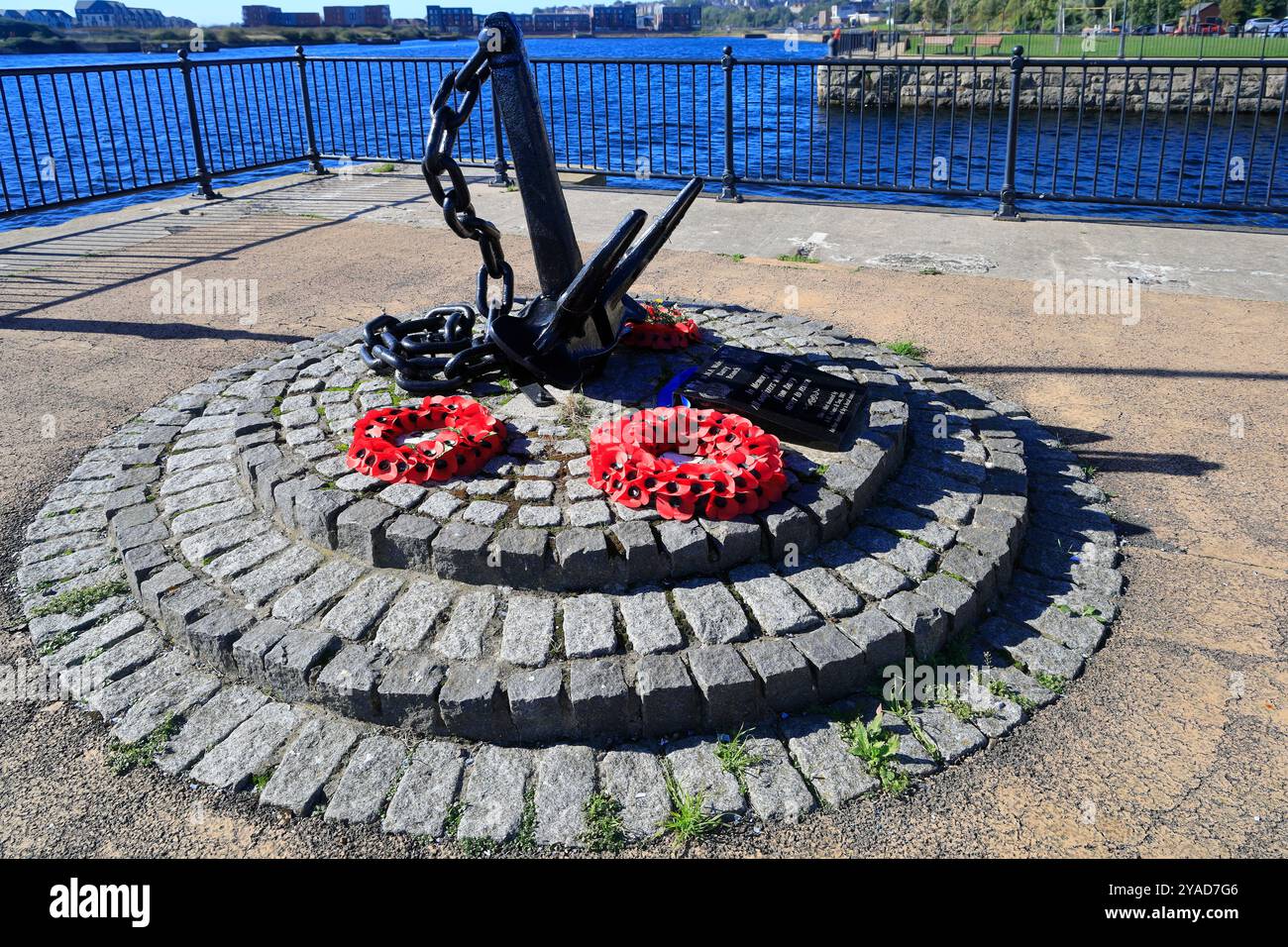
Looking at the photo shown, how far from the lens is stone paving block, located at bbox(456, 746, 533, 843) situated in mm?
2912

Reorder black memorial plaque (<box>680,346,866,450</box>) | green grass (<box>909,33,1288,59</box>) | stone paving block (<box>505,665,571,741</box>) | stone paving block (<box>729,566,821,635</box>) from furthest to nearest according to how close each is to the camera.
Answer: green grass (<box>909,33,1288,59</box>) → black memorial plaque (<box>680,346,866,450</box>) → stone paving block (<box>729,566,821,635</box>) → stone paving block (<box>505,665,571,741</box>)

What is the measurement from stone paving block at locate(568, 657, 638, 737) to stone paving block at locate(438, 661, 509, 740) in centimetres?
25

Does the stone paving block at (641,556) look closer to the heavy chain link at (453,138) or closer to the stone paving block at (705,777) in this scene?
the stone paving block at (705,777)

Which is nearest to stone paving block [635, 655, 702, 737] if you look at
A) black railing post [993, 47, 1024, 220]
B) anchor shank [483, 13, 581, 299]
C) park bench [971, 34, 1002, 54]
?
anchor shank [483, 13, 581, 299]

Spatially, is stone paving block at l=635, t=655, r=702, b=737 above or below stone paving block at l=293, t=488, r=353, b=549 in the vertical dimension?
below

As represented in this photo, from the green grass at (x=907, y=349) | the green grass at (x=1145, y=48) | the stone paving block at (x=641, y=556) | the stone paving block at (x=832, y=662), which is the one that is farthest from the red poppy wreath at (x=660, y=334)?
the green grass at (x=1145, y=48)

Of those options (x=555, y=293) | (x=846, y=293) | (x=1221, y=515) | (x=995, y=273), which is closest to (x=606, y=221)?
(x=846, y=293)

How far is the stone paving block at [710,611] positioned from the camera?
3459mm

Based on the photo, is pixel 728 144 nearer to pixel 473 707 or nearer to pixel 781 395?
pixel 781 395

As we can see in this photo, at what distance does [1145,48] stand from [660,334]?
151 ft

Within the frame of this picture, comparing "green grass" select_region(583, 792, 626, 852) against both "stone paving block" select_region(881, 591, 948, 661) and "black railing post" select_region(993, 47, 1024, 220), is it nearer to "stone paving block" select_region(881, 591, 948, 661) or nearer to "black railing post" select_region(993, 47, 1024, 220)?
"stone paving block" select_region(881, 591, 948, 661)

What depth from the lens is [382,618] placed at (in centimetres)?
360

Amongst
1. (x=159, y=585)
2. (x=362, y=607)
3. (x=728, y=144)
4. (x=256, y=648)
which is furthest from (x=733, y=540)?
(x=728, y=144)

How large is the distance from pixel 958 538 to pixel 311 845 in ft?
8.99
